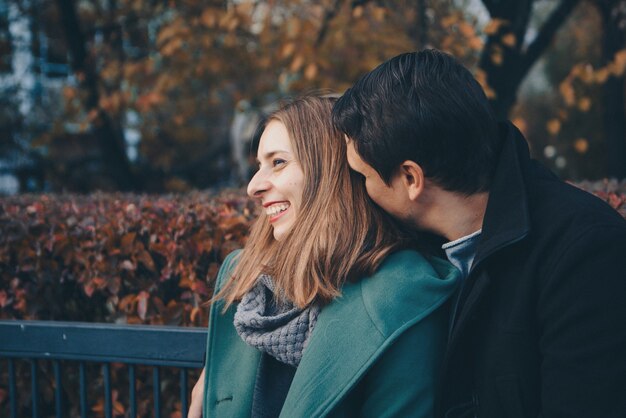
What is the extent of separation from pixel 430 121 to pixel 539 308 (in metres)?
0.60

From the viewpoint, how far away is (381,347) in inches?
76.2

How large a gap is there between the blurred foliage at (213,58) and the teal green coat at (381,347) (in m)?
3.57

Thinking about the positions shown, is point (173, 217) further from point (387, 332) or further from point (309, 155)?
point (387, 332)

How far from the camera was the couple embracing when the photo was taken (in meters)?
1.63

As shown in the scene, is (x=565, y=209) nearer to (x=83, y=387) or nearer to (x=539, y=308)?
(x=539, y=308)

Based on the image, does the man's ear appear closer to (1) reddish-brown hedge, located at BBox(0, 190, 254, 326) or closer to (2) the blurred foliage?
(1) reddish-brown hedge, located at BBox(0, 190, 254, 326)

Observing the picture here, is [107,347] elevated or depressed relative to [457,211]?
depressed

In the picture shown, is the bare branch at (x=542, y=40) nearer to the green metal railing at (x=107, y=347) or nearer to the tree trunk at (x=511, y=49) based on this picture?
the tree trunk at (x=511, y=49)

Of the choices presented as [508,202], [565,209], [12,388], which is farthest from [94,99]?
[565,209]

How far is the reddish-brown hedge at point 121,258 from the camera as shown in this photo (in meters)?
2.98

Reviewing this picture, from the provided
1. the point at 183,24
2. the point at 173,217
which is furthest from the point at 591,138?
the point at 173,217

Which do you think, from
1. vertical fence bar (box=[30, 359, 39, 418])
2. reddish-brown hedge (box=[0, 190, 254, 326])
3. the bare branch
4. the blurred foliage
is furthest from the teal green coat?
the bare branch

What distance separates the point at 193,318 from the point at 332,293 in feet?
3.45

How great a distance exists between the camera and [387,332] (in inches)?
76.9
